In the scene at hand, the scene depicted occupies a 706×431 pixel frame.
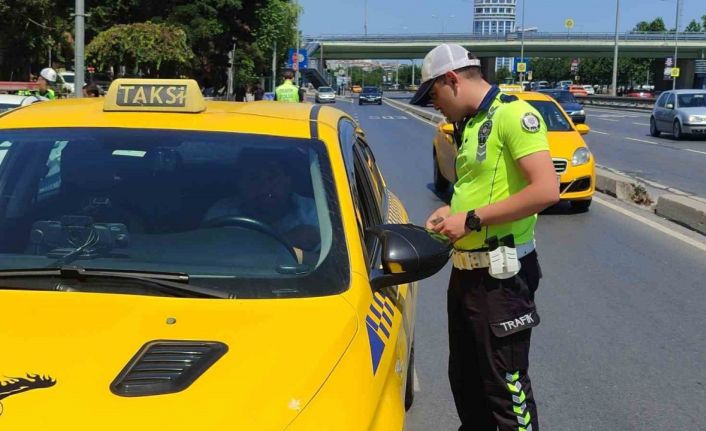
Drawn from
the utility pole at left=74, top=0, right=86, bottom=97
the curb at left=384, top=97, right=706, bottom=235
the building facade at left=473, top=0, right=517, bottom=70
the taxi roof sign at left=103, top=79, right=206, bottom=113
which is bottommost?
the curb at left=384, top=97, right=706, bottom=235

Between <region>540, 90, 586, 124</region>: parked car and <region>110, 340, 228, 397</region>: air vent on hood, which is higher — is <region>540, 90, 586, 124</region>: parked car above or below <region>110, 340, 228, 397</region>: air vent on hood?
above

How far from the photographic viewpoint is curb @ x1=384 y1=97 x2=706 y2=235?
9.12m

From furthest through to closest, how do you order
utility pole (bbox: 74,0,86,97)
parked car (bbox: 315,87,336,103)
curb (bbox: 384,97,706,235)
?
1. parked car (bbox: 315,87,336,103)
2. utility pole (bbox: 74,0,86,97)
3. curb (bbox: 384,97,706,235)

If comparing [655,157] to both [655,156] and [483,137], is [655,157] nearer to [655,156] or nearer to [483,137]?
[655,156]

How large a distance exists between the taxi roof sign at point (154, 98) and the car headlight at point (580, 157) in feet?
27.8

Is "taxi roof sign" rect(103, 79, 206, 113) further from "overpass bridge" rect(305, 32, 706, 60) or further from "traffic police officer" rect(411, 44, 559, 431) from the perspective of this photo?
→ "overpass bridge" rect(305, 32, 706, 60)

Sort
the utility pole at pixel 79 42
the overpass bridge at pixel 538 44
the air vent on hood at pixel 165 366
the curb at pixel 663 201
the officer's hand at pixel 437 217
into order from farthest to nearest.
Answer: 1. the overpass bridge at pixel 538 44
2. the utility pole at pixel 79 42
3. the curb at pixel 663 201
4. the officer's hand at pixel 437 217
5. the air vent on hood at pixel 165 366

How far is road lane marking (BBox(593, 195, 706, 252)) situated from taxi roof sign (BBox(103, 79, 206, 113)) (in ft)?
21.9

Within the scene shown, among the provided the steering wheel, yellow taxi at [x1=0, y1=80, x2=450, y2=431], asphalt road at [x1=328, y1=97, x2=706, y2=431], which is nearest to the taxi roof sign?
yellow taxi at [x1=0, y1=80, x2=450, y2=431]

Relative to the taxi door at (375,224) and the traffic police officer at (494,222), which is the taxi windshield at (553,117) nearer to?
the taxi door at (375,224)

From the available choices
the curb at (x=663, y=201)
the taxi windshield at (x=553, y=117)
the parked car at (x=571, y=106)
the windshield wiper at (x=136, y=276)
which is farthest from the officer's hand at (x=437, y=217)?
the parked car at (x=571, y=106)

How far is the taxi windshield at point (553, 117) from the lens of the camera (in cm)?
1170

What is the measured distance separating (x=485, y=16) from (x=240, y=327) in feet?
605

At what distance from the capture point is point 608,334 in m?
5.31
